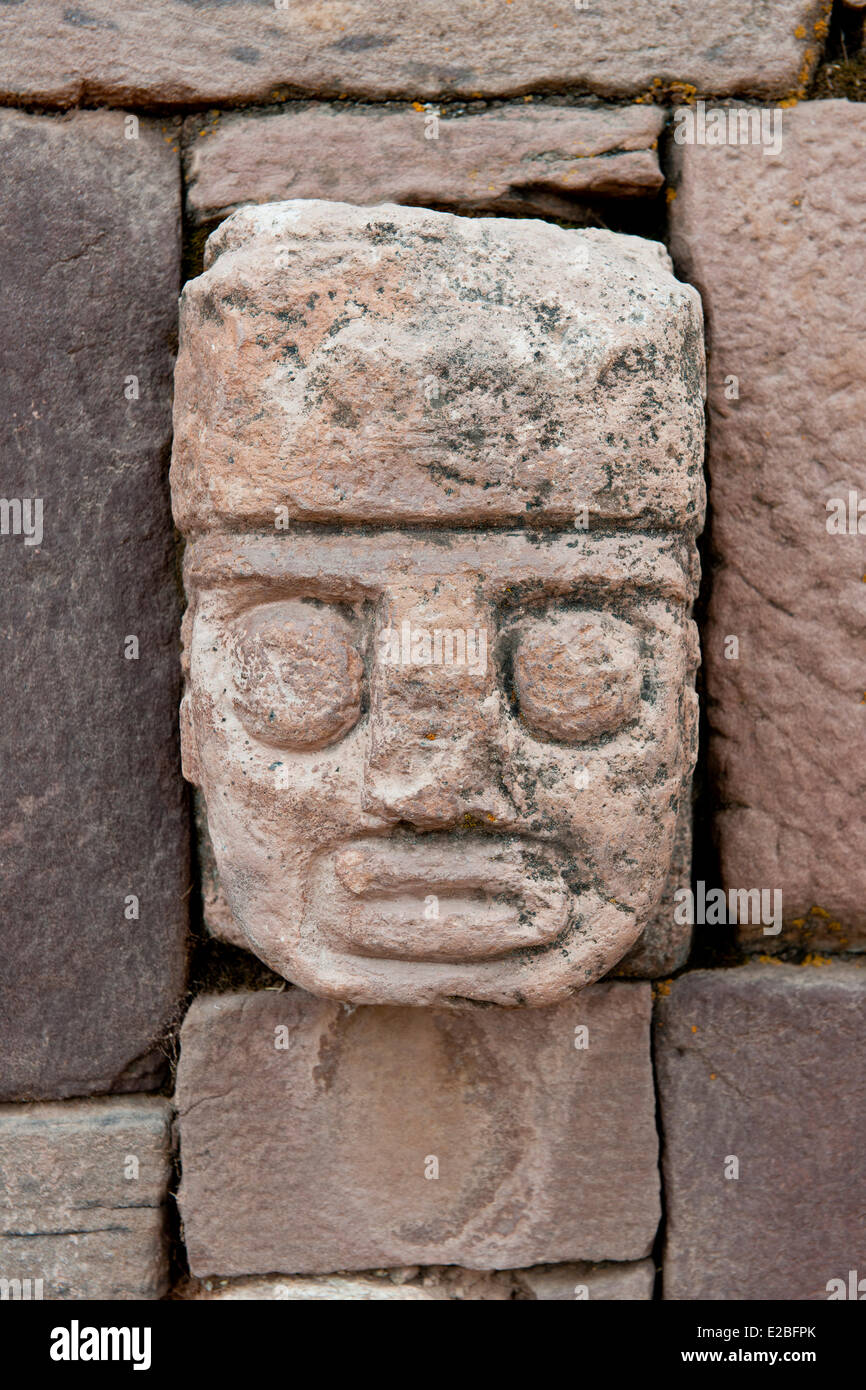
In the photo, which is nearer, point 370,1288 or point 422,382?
point 422,382

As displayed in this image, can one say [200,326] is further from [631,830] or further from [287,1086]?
[287,1086]

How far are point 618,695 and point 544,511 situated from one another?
26 centimetres

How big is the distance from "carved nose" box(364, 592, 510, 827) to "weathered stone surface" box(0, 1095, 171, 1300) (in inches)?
33.7

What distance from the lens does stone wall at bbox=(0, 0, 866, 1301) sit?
179cm

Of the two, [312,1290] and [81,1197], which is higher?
[81,1197]

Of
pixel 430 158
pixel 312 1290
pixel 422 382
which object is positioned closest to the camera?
pixel 422 382

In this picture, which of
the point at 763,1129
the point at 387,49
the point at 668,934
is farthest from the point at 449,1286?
the point at 387,49

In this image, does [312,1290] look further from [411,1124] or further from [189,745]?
[189,745]

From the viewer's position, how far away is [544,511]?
145 centimetres

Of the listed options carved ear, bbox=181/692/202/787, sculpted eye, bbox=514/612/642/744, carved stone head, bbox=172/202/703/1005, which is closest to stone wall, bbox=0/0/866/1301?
carved ear, bbox=181/692/202/787

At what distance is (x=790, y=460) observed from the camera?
179cm

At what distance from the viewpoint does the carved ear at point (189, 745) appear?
1620mm

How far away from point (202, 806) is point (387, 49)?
4.15 ft

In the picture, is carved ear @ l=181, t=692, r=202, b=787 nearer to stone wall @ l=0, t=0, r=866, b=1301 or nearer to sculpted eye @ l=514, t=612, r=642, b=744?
stone wall @ l=0, t=0, r=866, b=1301
